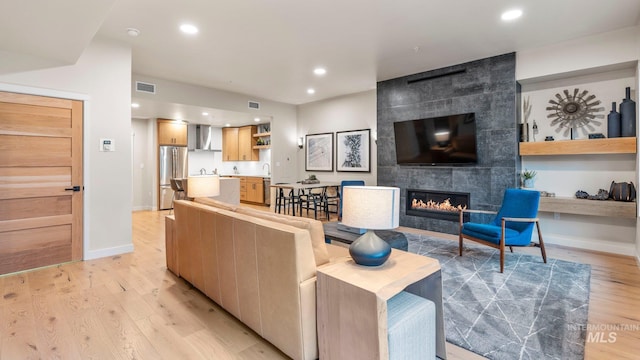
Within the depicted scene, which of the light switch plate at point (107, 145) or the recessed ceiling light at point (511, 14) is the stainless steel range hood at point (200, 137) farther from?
the recessed ceiling light at point (511, 14)

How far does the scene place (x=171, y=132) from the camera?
314 inches

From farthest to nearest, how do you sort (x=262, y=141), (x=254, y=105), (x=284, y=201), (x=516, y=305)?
(x=262, y=141)
(x=254, y=105)
(x=284, y=201)
(x=516, y=305)

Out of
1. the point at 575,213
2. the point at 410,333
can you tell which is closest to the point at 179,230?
the point at 410,333

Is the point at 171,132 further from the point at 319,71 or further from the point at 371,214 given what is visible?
the point at 371,214

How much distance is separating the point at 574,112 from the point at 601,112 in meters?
0.28

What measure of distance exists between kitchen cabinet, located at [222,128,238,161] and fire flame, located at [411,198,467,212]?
596 cm

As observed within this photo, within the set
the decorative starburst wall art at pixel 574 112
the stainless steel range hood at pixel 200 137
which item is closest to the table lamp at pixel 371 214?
the decorative starburst wall art at pixel 574 112

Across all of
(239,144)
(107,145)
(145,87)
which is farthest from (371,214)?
(239,144)

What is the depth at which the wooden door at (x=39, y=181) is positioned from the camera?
3334 mm

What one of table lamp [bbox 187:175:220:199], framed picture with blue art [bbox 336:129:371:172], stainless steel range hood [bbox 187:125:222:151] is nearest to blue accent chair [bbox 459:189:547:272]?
table lamp [bbox 187:175:220:199]

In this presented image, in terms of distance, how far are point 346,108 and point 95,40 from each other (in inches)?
190

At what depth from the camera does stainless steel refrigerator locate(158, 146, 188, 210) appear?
7.84m

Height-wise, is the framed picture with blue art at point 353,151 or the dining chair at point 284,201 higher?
the framed picture with blue art at point 353,151

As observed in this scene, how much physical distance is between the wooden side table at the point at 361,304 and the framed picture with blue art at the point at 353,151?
5.09 metres
